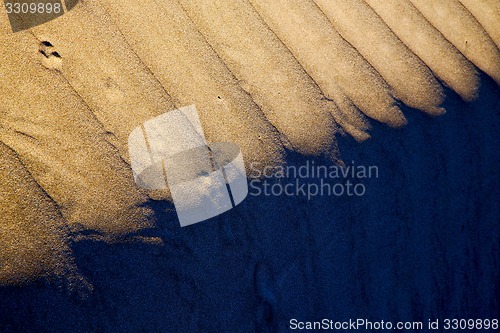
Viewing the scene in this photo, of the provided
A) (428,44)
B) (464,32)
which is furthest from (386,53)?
(464,32)

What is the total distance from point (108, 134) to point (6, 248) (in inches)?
25.8

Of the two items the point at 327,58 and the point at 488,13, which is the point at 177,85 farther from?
the point at 488,13

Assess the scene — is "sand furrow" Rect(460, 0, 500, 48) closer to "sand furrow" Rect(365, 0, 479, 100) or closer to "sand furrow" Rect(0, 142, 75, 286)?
"sand furrow" Rect(365, 0, 479, 100)

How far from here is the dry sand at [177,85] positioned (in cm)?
153

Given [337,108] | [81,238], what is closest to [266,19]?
[337,108]

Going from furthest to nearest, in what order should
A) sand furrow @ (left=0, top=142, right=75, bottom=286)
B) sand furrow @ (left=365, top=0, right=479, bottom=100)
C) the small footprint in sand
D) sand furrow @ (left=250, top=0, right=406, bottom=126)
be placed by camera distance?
sand furrow @ (left=365, top=0, right=479, bottom=100) → sand furrow @ (left=250, top=0, right=406, bottom=126) → the small footprint in sand → sand furrow @ (left=0, top=142, right=75, bottom=286)

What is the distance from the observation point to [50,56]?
1668mm

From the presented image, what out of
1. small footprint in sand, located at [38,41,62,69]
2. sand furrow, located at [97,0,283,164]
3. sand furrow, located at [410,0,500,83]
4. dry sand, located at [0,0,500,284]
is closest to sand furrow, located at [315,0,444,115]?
dry sand, located at [0,0,500,284]

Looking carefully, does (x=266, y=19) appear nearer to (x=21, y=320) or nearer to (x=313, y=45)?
(x=313, y=45)

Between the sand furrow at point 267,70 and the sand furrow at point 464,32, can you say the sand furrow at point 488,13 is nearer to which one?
the sand furrow at point 464,32

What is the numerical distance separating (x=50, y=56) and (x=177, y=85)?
630mm

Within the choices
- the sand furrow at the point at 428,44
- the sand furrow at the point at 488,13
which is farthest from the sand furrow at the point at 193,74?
the sand furrow at the point at 488,13

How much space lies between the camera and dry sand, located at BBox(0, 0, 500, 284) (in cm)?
153

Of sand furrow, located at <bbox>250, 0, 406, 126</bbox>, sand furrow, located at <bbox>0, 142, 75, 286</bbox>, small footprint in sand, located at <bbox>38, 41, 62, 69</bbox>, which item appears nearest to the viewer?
sand furrow, located at <bbox>0, 142, 75, 286</bbox>
